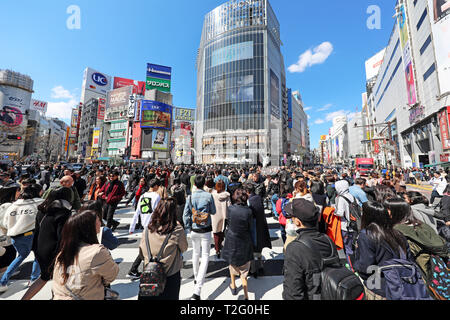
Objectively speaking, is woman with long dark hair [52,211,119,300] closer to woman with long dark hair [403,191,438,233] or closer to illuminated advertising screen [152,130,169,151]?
woman with long dark hair [403,191,438,233]

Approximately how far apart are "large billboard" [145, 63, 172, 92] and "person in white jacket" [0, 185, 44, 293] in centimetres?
6715

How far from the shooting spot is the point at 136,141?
51.8 meters

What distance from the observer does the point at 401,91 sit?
32.8 metres

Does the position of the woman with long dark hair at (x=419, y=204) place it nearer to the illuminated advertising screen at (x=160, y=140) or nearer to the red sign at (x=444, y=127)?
the red sign at (x=444, y=127)

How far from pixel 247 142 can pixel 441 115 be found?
1179 inches

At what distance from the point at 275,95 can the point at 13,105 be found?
80.5m

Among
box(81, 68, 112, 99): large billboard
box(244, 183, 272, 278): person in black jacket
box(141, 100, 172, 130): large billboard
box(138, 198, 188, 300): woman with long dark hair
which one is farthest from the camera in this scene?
box(81, 68, 112, 99): large billboard

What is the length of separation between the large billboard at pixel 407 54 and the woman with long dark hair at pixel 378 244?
37575mm

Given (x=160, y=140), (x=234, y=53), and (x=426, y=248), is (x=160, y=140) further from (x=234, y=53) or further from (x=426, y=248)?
(x=426, y=248)

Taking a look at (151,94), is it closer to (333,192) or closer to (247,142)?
(247,142)

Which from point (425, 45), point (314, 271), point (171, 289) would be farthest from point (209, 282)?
point (425, 45)

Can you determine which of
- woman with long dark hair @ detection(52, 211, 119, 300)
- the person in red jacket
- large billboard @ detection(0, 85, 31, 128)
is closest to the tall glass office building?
the person in red jacket

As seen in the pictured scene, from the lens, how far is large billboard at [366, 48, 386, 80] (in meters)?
73.2
